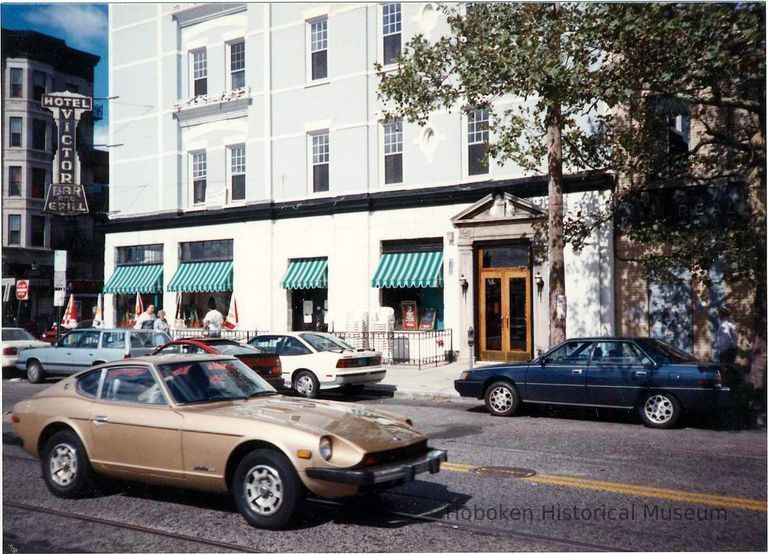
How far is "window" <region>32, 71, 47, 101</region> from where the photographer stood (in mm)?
42969

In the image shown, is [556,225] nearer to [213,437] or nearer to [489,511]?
[489,511]

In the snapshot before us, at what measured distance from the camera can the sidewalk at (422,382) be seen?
50.5 feet

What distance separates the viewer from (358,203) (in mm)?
21859

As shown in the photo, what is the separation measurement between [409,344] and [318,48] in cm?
1017

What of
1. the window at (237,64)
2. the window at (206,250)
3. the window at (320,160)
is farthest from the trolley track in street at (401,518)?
the window at (237,64)

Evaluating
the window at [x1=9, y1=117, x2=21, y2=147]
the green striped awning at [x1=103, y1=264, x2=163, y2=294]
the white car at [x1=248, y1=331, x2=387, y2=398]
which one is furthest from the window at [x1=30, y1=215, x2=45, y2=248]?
the white car at [x1=248, y1=331, x2=387, y2=398]

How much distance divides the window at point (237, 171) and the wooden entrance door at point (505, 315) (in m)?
9.62

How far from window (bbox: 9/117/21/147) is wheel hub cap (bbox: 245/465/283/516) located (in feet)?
143

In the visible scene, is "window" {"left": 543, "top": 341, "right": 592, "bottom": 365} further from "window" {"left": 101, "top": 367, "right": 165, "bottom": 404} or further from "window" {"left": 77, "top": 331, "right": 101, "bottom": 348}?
"window" {"left": 77, "top": 331, "right": 101, "bottom": 348}

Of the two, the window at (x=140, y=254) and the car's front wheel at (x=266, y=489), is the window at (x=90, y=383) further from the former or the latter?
the window at (x=140, y=254)

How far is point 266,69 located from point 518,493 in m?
19.7

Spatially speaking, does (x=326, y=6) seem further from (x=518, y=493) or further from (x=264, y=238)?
(x=518, y=493)

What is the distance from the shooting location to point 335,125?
22.5 meters

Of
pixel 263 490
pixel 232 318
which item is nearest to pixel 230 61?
pixel 232 318
